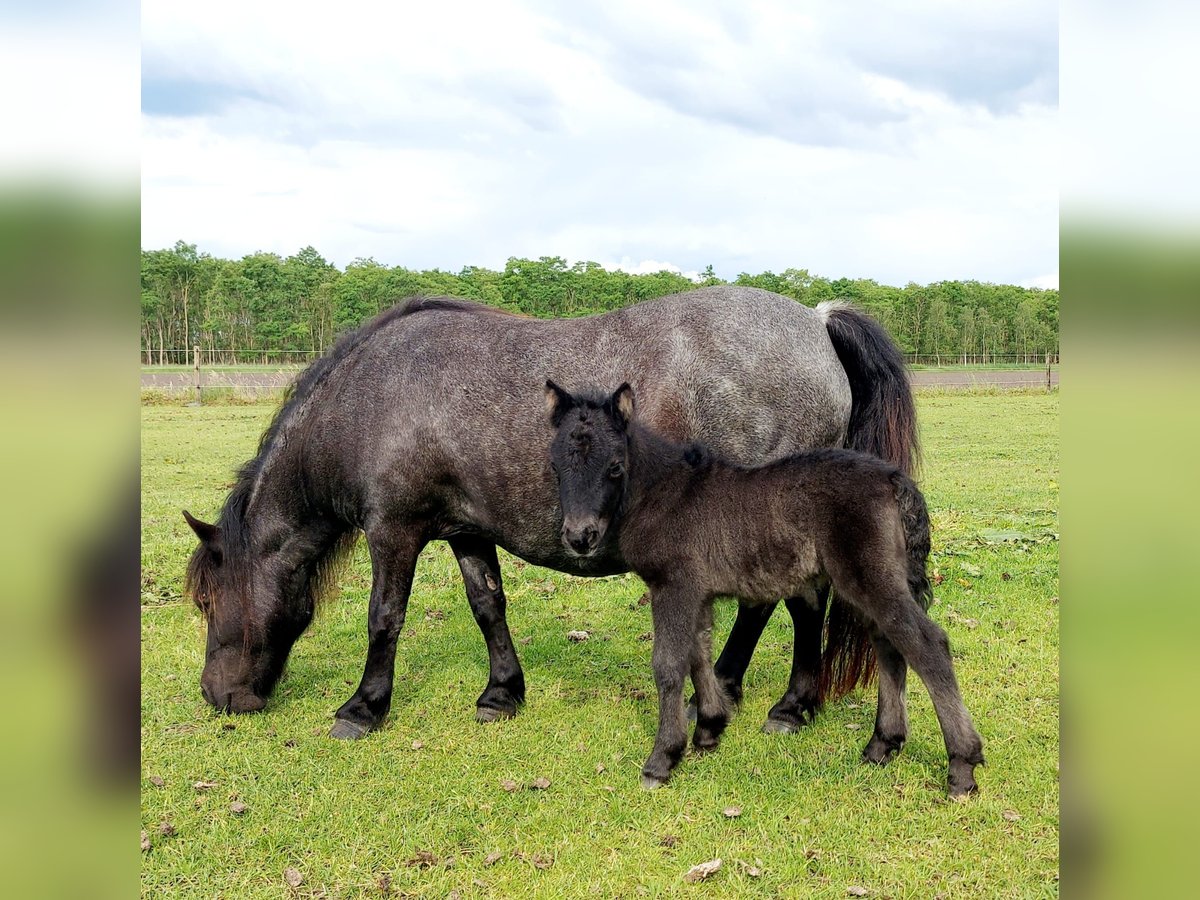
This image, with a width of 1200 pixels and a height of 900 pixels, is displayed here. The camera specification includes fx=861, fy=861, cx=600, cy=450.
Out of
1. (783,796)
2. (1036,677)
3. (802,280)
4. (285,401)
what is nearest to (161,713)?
(285,401)

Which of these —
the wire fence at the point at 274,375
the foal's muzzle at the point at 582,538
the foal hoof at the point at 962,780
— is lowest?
the foal hoof at the point at 962,780

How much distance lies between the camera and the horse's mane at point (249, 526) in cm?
656

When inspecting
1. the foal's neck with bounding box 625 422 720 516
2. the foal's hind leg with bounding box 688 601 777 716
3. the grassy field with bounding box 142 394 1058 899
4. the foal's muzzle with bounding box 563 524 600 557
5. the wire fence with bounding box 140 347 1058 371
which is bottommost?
the grassy field with bounding box 142 394 1058 899

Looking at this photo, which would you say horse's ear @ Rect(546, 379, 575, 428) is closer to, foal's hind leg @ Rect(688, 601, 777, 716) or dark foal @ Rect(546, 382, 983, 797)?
dark foal @ Rect(546, 382, 983, 797)

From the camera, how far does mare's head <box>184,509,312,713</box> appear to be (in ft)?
21.4

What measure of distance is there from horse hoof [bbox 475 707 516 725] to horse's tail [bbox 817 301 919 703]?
2.28 metres

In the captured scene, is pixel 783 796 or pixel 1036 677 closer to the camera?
pixel 783 796

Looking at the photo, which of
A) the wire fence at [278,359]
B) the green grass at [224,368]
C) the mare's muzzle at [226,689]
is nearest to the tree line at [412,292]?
the wire fence at [278,359]

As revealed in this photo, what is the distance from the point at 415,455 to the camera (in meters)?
6.12

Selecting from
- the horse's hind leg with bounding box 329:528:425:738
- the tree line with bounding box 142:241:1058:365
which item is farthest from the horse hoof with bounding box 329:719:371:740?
the tree line with bounding box 142:241:1058:365

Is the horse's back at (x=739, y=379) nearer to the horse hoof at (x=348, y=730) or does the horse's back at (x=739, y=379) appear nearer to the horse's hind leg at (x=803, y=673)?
the horse's hind leg at (x=803, y=673)

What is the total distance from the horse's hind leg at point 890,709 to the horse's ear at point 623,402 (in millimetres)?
2067
